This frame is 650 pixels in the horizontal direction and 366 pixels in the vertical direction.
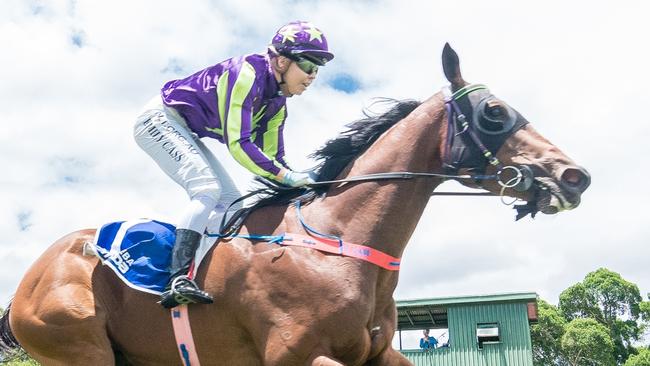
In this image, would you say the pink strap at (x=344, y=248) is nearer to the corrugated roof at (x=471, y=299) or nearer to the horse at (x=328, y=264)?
the horse at (x=328, y=264)

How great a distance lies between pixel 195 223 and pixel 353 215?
1.15 meters

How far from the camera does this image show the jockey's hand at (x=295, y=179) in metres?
5.02

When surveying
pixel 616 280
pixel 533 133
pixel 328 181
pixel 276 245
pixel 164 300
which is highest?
pixel 616 280

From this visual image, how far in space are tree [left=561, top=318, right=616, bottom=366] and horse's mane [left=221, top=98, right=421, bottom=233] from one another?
44.0 m

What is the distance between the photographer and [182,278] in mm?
4727

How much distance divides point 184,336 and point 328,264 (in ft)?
3.87

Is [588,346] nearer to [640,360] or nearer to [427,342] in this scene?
[640,360]

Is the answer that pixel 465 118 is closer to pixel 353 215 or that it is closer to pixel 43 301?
pixel 353 215

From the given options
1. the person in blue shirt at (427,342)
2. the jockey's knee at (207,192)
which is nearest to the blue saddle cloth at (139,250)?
the jockey's knee at (207,192)

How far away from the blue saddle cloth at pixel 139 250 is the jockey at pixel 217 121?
0.18m

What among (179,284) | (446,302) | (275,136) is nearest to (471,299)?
(446,302)

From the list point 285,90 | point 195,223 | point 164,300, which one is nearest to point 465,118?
point 285,90

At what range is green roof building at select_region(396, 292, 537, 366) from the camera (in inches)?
1024

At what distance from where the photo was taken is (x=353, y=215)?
484cm
